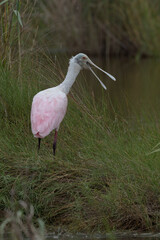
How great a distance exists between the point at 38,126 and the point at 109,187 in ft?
2.37

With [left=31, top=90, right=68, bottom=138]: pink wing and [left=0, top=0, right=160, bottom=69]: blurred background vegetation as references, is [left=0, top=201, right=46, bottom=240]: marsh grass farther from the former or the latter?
→ [left=0, top=0, right=160, bottom=69]: blurred background vegetation

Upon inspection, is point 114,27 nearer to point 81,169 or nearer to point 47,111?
point 47,111

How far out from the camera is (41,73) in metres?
5.77

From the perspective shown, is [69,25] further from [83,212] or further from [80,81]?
[83,212]

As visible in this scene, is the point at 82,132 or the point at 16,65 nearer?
the point at 82,132

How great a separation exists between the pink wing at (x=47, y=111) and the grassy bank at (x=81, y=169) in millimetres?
221

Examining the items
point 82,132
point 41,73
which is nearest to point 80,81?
point 41,73

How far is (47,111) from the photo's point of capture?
4902mm

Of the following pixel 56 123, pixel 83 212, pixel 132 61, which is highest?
pixel 56 123

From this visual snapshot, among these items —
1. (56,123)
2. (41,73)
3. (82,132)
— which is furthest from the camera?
(41,73)

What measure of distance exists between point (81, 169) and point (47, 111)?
55 centimetres

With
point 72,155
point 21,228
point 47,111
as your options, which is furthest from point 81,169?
point 21,228

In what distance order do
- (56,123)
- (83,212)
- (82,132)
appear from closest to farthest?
(83,212)
(56,123)
(82,132)

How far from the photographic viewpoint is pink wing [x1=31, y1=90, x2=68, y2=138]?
15.8 feet
